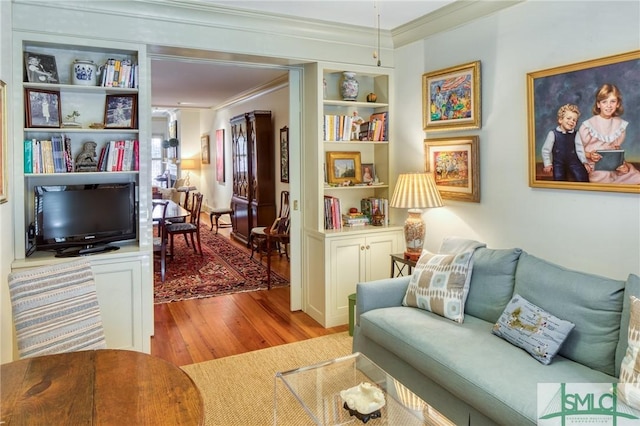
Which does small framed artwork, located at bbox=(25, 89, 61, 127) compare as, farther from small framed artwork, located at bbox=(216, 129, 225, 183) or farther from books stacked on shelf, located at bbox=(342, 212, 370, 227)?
small framed artwork, located at bbox=(216, 129, 225, 183)

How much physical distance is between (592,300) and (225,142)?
26.0 feet

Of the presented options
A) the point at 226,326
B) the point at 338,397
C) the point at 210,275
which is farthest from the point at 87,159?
the point at 210,275

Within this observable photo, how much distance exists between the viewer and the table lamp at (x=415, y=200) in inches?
135

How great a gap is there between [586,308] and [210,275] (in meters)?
4.39

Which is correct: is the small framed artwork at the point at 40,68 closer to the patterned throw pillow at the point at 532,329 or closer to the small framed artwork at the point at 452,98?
the small framed artwork at the point at 452,98

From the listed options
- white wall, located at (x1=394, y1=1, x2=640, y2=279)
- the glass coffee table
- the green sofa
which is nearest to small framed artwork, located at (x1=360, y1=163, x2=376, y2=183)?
white wall, located at (x1=394, y1=1, x2=640, y2=279)

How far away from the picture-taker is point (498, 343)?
2.31 m

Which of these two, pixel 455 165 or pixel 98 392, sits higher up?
pixel 455 165

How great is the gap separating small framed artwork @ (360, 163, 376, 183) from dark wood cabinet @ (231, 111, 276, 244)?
2.79 m

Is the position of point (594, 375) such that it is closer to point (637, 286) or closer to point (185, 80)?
point (637, 286)

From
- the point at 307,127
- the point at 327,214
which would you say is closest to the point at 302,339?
the point at 327,214

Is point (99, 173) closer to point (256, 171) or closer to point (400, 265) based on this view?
point (400, 265)

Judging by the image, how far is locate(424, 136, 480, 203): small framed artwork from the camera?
132 inches

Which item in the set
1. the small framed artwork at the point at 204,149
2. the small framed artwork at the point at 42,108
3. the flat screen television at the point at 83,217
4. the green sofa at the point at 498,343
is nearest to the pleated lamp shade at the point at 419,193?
the green sofa at the point at 498,343
